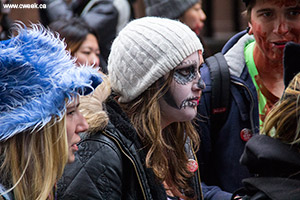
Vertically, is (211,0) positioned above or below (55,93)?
below

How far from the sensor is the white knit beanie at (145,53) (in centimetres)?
292

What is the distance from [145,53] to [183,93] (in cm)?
33

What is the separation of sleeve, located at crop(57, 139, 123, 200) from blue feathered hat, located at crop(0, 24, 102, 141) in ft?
1.17

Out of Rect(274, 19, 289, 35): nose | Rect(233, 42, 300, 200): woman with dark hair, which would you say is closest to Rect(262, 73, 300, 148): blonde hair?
Rect(233, 42, 300, 200): woman with dark hair

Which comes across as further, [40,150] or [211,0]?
[211,0]

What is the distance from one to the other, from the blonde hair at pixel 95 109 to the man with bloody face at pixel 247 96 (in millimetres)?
760

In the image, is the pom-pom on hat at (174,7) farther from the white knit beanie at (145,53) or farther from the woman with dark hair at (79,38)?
the white knit beanie at (145,53)

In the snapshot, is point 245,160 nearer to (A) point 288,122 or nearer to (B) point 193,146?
(A) point 288,122

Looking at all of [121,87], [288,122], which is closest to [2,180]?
[121,87]

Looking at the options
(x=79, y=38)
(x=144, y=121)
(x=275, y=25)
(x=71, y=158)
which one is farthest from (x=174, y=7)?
(x=71, y=158)

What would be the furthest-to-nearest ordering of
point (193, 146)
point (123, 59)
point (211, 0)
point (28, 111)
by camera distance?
point (211, 0) < point (193, 146) < point (123, 59) < point (28, 111)

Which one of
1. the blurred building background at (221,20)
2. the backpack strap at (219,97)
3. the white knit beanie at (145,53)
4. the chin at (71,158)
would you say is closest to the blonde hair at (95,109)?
the white knit beanie at (145,53)

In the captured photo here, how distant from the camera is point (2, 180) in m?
2.29

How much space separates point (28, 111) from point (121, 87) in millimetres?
801
